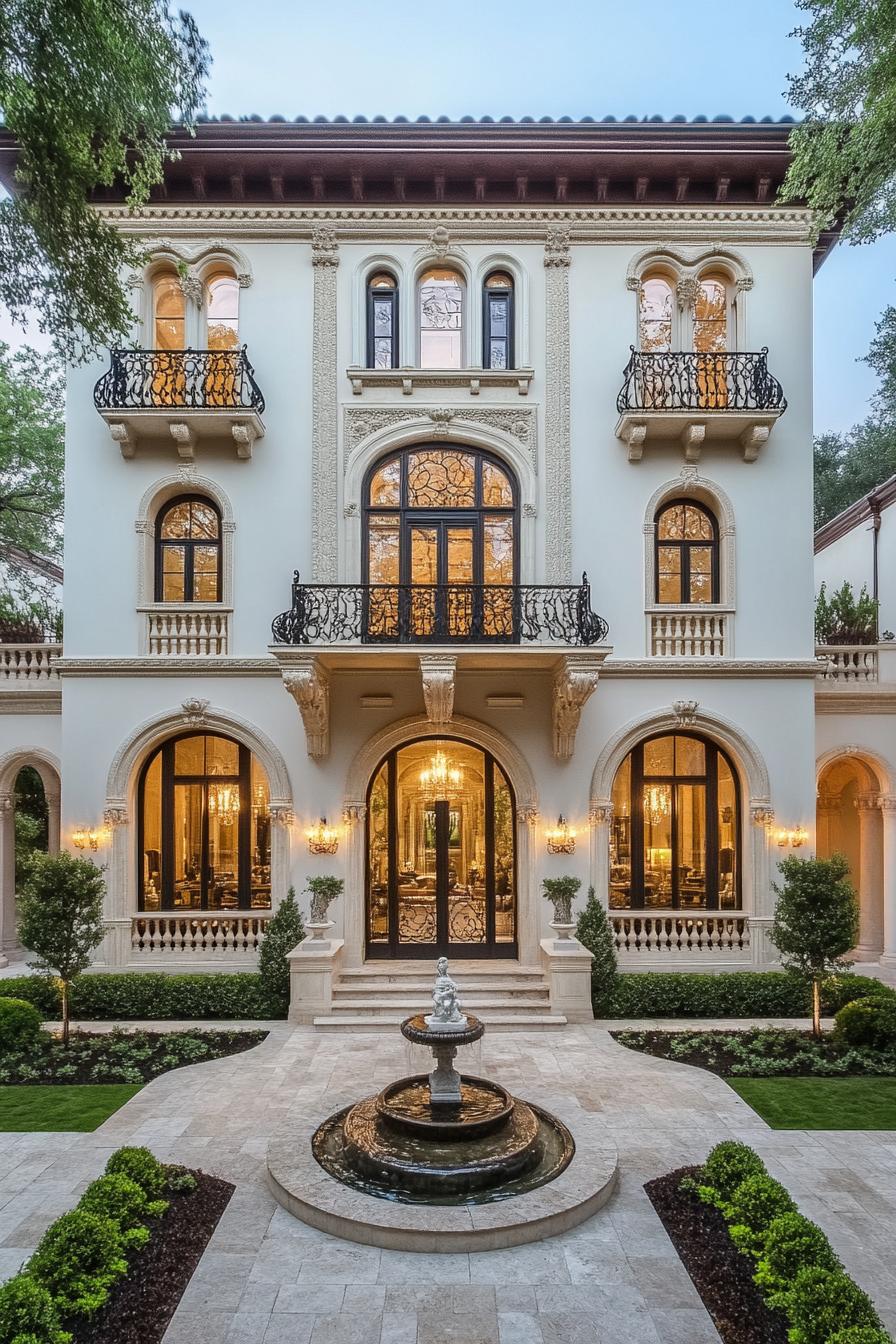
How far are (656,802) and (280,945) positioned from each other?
267 inches

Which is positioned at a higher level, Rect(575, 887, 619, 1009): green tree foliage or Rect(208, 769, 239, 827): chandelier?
Rect(208, 769, 239, 827): chandelier

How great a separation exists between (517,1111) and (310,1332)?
3.03m

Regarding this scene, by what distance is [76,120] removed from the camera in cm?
807

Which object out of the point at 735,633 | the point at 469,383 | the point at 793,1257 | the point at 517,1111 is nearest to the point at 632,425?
the point at 469,383

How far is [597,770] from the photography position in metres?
13.2

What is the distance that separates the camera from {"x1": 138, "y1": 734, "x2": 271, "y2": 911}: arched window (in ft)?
44.2

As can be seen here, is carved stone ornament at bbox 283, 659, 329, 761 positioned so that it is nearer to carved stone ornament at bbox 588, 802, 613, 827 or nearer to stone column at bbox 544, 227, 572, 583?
stone column at bbox 544, 227, 572, 583

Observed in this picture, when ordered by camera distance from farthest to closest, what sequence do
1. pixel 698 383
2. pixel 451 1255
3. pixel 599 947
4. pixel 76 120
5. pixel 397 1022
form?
pixel 698 383 < pixel 599 947 < pixel 397 1022 < pixel 76 120 < pixel 451 1255

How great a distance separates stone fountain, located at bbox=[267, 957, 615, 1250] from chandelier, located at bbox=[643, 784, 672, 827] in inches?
252

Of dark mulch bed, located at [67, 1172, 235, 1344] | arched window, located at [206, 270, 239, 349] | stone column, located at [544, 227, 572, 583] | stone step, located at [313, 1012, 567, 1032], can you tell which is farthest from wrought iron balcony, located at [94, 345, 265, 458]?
dark mulch bed, located at [67, 1172, 235, 1344]

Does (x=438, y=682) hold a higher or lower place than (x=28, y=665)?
lower

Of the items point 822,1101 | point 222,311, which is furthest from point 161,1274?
point 222,311

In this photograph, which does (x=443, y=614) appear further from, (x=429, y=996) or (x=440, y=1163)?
(x=440, y=1163)

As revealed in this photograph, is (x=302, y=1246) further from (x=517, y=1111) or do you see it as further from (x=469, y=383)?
(x=469, y=383)
